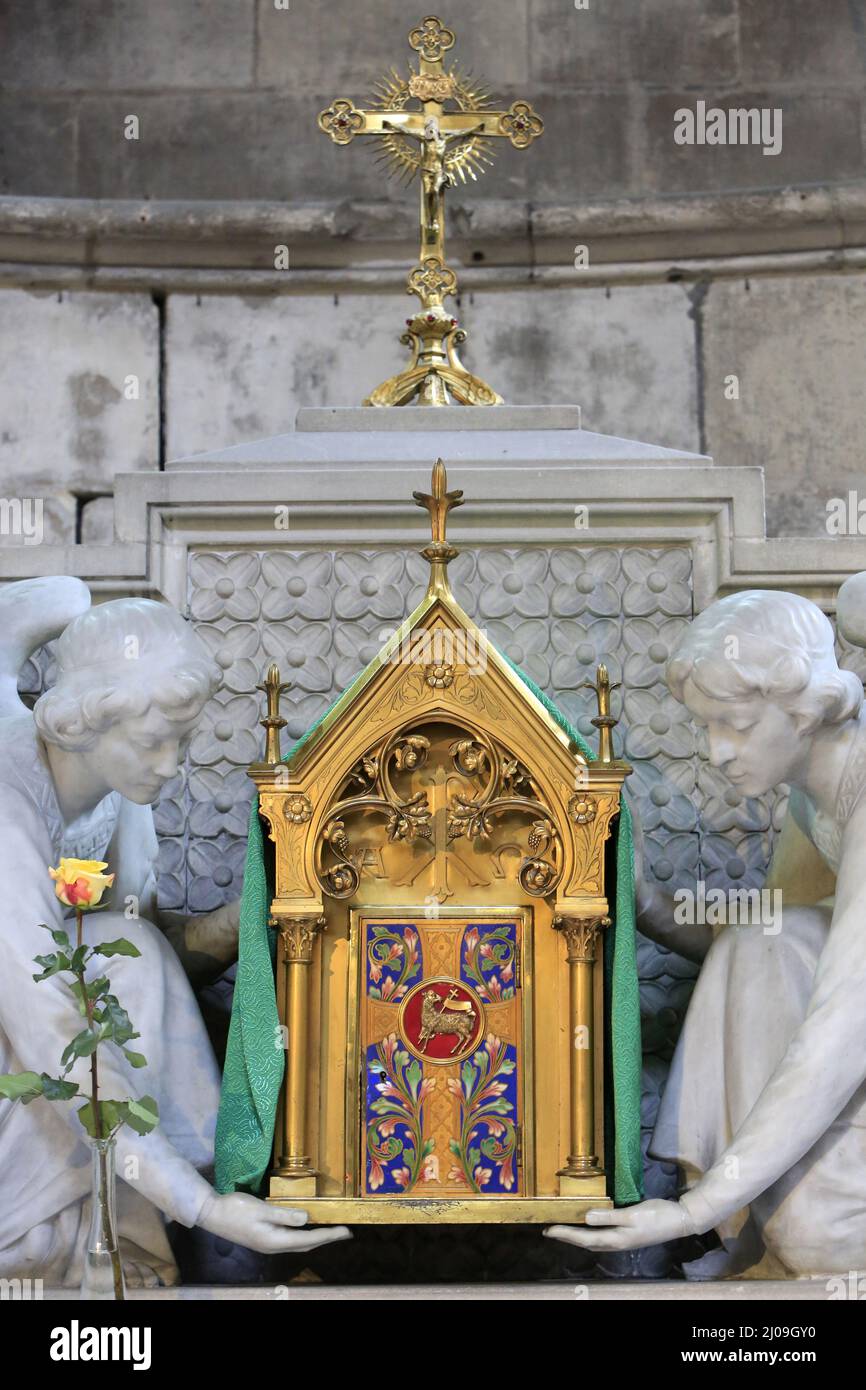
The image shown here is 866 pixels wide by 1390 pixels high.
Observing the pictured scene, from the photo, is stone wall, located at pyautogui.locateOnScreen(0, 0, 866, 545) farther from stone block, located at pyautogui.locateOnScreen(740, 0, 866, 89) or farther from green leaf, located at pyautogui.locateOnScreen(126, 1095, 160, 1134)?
green leaf, located at pyautogui.locateOnScreen(126, 1095, 160, 1134)

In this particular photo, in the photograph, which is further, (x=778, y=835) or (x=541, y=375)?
(x=541, y=375)

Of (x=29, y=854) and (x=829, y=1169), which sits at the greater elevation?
(x=29, y=854)

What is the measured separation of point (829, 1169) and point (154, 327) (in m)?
4.49

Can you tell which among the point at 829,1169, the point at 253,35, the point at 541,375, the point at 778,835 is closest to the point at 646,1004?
the point at 778,835

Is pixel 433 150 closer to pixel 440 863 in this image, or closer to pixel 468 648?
pixel 468 648

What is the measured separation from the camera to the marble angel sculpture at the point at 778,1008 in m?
4.73

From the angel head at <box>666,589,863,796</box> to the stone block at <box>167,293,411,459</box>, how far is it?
11.7ft

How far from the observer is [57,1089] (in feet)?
15.1

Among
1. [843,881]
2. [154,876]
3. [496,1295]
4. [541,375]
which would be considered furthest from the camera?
[541,375]

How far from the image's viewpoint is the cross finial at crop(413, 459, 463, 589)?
5125mm

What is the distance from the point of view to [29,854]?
16.4 feet

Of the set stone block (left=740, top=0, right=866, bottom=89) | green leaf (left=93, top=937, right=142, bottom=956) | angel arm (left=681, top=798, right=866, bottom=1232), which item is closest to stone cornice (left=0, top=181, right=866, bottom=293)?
stone block (left=740, top=0, right=866, bottom=89)

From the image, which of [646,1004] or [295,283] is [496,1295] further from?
[295,283]

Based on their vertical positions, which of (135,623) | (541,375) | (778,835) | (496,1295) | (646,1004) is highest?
(541,375)
